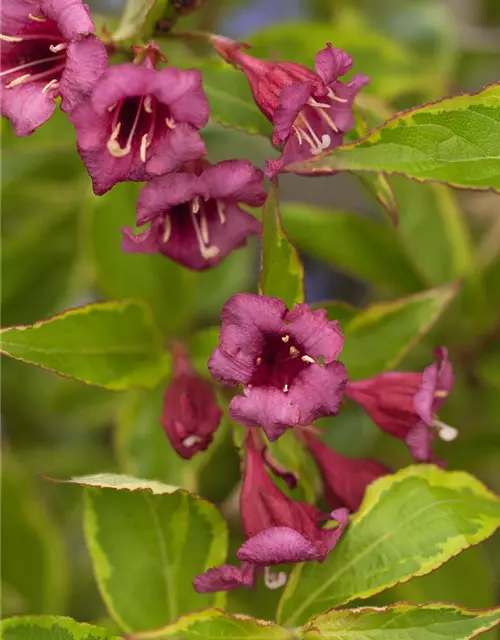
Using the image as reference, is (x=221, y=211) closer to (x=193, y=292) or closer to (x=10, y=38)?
(x=10, y=38)

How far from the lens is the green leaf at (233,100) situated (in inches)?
28.0

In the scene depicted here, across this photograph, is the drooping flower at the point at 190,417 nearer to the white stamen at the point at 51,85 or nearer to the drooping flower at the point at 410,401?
the drooping flower at the point at 410,401

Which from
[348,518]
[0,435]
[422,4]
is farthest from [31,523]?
[422,4]

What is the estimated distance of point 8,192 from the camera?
100 centimetres

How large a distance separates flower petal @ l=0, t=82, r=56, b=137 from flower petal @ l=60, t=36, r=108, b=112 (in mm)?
36

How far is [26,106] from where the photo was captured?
1.96 ft

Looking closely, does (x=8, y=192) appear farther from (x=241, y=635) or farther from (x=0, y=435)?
(x=241, y=635)

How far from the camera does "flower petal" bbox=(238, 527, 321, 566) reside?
56 cm

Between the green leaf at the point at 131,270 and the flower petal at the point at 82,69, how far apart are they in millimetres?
315

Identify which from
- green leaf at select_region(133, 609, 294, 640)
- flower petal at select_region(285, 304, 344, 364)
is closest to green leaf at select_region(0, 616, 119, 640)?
green leaf at select_region(133, 609, 294, 640)

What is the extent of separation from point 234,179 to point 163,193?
6cm

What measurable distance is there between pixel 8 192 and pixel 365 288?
2.38ft

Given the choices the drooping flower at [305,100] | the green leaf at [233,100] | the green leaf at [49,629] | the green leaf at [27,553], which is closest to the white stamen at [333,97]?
the drooping flower at [305,100]

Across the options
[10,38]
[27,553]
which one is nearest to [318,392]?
[10,38]
